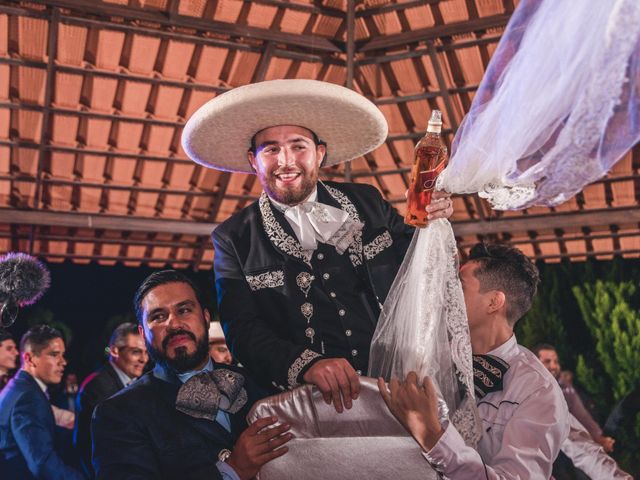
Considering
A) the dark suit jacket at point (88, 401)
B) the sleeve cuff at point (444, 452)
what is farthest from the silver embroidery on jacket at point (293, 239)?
the dark suit jacket at point (88, 401)

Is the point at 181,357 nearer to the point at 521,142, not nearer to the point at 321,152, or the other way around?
the point at 321,152

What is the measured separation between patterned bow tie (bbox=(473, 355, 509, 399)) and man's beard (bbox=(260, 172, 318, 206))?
86 cm

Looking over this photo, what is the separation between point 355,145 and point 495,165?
1.27m

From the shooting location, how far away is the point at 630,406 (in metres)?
8.45

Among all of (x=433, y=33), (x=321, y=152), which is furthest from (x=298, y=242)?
(x=433, y=33)

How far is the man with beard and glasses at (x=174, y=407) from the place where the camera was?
2969 mm

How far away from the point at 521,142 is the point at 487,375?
105 centimetres

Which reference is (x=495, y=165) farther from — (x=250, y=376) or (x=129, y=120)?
(x=129, y=120)

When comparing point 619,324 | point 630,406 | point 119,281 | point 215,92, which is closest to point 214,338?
point 215,92

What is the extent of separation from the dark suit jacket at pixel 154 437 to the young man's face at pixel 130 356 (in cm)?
279

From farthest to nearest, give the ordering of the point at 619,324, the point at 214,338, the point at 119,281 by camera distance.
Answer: the point at 119,281 → the point at 619,324 → the point at 214,338

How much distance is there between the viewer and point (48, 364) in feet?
18.7

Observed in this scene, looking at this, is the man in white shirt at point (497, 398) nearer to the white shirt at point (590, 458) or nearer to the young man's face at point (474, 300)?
the young man's face at point (474, 300)

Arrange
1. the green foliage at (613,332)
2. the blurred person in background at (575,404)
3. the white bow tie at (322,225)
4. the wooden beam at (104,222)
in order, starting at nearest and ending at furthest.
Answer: the white bow tie at (322,225), the blurred person in background at (575,404), the wooden beam at (104,222), the green foliage at (613,332)
